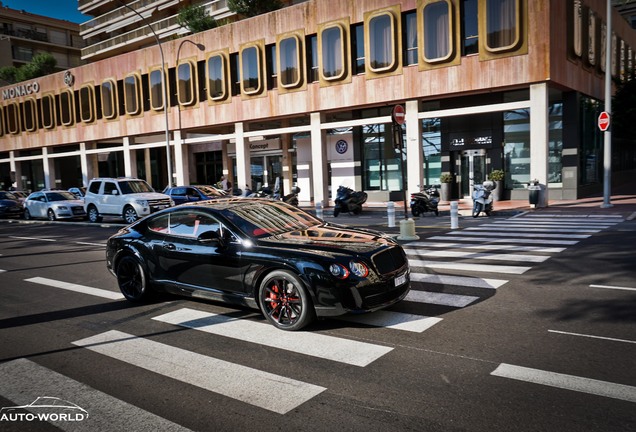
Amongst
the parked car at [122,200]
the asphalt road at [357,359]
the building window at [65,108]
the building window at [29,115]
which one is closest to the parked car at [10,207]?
the parked car at [122,200]

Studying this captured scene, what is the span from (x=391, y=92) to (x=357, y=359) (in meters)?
20.3

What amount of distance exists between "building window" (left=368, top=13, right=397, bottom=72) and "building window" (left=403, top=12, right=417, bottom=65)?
0.56 meters

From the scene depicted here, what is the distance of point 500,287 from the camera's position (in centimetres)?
760

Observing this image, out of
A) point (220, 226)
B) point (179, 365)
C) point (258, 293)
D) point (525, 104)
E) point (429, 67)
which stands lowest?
point (179, 365)

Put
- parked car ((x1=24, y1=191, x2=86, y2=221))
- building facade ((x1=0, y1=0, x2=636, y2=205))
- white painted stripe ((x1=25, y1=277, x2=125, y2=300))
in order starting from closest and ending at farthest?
white painted stripe ((x1=25, y1=277, x2=125, y2=300)) < building facade ((x1=0, y1=0, x2=636, y2=205)) < parked car ((x1=24, y1=191, x2=86, y2=221))

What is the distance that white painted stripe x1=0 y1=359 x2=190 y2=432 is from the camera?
3.87 meters

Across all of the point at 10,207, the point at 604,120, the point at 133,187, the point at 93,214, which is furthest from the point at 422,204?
the point at 10,207

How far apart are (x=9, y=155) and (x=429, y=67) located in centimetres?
4501

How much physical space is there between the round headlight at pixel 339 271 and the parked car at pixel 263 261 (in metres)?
0.01

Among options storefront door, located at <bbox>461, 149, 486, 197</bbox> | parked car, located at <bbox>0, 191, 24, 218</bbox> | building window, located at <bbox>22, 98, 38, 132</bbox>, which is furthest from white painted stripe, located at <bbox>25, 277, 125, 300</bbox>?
building window, located at <bbox>22, 98, 38, 132</bbox>

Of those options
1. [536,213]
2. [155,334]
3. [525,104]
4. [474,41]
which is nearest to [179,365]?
[155,334]

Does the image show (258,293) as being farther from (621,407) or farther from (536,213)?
(536,213)

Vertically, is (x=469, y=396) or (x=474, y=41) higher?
(x=474, y=41)

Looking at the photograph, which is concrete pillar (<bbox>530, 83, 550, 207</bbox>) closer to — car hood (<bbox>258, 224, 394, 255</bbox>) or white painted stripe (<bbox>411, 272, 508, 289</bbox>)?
white painted stripe (<bbox>411, 272, 508, 289</bbox>)
